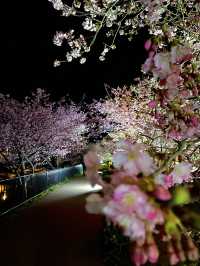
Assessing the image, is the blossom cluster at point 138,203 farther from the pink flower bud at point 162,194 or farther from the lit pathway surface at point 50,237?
the lit pathway surface at point 50,237

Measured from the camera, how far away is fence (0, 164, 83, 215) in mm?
12555

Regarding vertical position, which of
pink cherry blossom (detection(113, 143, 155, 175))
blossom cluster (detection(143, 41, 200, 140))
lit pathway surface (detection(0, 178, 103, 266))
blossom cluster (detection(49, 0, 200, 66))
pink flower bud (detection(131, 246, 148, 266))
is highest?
blossom cluster (detection(49, 0, 200, 66))

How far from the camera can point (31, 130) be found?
2302cm

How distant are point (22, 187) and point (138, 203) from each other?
1372 centimetres

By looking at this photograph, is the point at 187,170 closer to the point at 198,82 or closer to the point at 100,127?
the point at 198,82

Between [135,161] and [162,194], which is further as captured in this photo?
[135,161]

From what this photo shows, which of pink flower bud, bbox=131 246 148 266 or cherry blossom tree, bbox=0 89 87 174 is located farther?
cherry blossom tree, bbox=0 89 87 174

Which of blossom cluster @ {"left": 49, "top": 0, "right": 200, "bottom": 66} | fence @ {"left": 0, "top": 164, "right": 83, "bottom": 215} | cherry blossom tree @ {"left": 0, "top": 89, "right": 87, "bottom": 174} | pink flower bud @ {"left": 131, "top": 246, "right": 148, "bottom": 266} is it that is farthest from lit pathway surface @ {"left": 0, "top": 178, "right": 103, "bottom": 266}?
cherry blossom tree @ {"left": 0, "top": 89, "right": 87, "bottom": 174}

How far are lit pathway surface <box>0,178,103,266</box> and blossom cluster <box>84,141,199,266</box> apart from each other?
20.5 feet

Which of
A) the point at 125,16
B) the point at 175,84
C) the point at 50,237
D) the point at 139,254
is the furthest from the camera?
the point at 50,237

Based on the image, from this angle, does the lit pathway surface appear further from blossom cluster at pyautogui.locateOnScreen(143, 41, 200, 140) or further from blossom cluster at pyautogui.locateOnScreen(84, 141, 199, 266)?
blossom cluster at pyautogui.locateOnScreen(84, 141, 199, 266)

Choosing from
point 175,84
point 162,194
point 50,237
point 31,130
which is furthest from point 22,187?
point 162,194

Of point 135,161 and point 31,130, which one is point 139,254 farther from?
point 31,130

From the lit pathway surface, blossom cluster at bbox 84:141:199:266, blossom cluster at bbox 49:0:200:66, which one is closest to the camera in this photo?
blossom cluster at bbox 84:141:199:266
